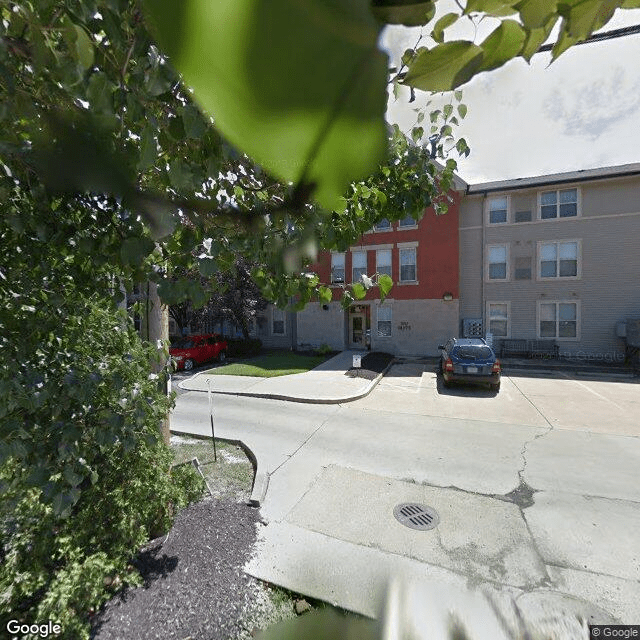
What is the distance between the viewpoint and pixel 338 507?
460cm

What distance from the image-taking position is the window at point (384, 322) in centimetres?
1861

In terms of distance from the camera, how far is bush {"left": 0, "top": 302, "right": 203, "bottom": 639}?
5.82 feet

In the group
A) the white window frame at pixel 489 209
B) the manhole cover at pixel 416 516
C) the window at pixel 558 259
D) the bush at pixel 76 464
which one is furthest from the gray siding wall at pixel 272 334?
the bush at pixel 76 464

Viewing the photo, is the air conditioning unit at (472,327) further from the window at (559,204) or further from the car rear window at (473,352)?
the car rear window at (473,352)

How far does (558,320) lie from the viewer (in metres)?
16.9

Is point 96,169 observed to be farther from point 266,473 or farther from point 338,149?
point 266,473

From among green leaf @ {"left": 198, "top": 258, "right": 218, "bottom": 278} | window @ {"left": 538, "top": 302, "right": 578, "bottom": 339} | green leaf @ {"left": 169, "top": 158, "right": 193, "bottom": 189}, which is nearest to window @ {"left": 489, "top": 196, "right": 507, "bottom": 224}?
window @ {"left": 538, "top": 302, "right": 578, "bottom": 339}

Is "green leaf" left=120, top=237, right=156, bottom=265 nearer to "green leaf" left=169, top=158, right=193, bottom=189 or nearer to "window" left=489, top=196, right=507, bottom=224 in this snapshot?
"green leaf" left=169, top=158, right=193, bottom=189

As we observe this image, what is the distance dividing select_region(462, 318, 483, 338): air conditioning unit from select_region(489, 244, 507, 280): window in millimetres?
2441

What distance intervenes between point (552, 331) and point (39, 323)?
20201 millimetres

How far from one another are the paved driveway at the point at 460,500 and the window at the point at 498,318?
891 cm

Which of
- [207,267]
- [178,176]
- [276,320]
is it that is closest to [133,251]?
[207,267]

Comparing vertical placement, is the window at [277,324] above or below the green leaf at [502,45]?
below

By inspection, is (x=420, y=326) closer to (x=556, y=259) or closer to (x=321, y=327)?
(x=321, y=327)
